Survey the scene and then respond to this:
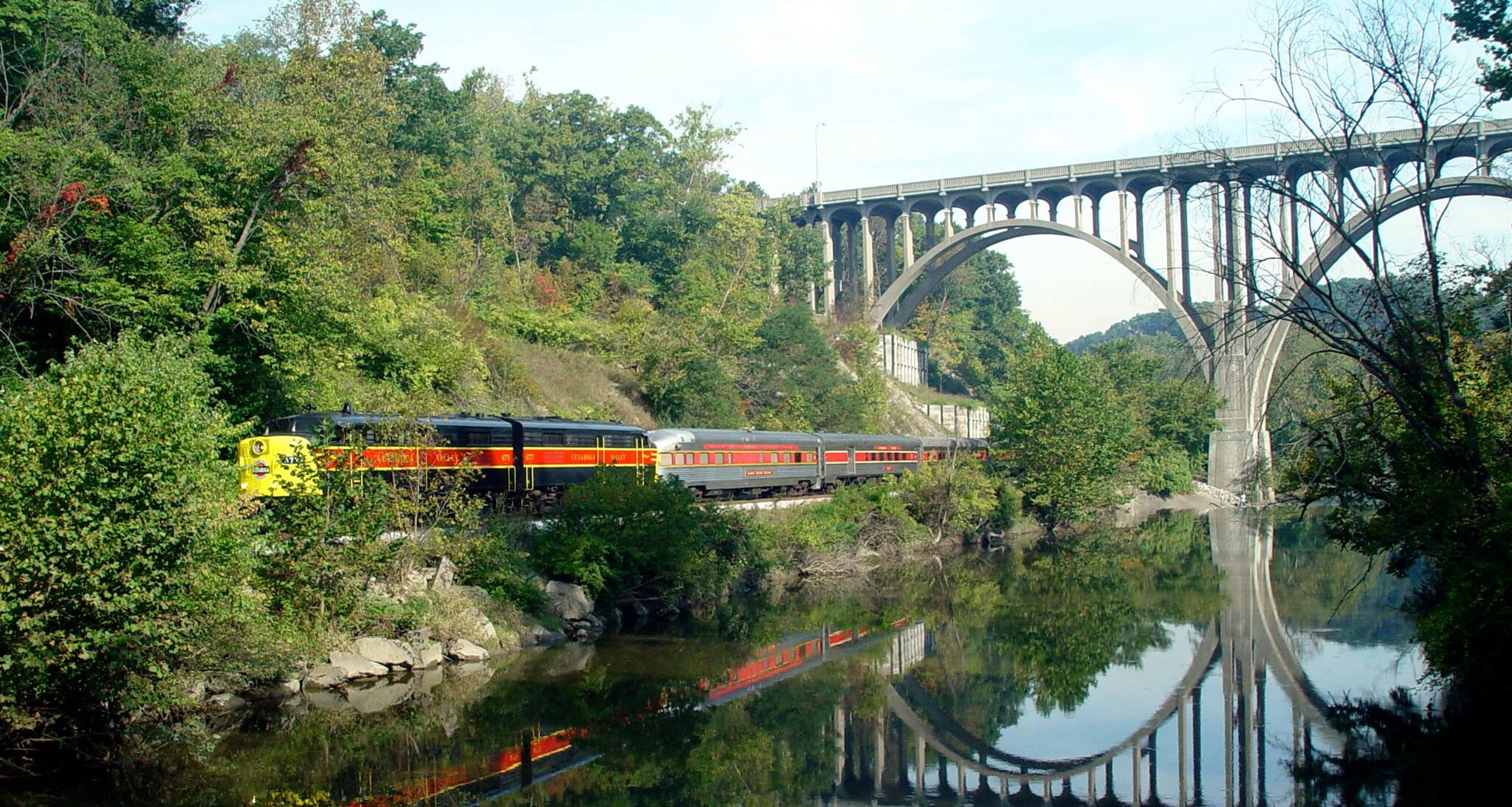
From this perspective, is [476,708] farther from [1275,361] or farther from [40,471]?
[1275,361]

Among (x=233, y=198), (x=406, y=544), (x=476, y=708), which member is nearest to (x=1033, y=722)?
(x=476, y=708)

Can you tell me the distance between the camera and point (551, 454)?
2480cm

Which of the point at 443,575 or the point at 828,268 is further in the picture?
the point at 828,268

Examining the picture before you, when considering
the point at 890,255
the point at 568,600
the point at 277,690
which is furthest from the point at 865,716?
the point at 890,255

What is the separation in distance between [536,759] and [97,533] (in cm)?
486

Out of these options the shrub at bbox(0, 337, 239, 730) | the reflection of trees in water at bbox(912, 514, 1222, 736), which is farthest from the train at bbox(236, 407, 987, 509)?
the reflection of trees in water at bbox(912, 514, 1222, 736)

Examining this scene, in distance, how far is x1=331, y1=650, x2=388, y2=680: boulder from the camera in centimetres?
1566

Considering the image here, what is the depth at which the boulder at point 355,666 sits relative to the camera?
15.7 m

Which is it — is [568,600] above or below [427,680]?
above

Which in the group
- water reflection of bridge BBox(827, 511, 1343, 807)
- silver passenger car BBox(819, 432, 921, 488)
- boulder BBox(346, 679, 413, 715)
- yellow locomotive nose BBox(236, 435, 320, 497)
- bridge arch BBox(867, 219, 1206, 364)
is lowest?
water reflection of bridge BBox(827, 511, 1343, 807)

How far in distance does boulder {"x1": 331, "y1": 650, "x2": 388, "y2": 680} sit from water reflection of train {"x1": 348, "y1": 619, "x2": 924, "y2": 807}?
3410 mm

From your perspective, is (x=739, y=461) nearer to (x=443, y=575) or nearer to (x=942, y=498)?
(x=942, y=498)

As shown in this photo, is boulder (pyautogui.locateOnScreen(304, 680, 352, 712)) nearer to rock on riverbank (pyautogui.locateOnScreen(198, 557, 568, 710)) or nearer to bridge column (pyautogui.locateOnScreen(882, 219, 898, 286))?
rock on riverbank (pyautogui.locateOnScreen(198, 557, 568, 710))

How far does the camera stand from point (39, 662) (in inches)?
436
